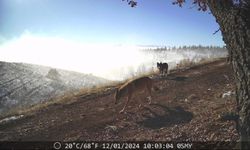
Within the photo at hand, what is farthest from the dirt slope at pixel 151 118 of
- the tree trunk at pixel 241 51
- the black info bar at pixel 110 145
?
the tree trunk at pixel 241 51

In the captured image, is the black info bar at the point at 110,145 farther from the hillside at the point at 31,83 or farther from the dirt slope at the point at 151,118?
the hillside at the point at 31,83

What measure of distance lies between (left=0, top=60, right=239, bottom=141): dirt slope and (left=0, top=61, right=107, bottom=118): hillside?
16624 millimetres

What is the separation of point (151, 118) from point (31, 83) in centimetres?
3516

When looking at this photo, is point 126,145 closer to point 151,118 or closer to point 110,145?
point 110,145

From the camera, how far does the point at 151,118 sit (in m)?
11.3

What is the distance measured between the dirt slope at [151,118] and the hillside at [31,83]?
54.5ft

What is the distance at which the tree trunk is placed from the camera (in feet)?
17.7

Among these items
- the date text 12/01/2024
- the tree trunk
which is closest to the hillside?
the date text 12/01/2024

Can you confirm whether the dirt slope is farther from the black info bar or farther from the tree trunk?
the tree trunk

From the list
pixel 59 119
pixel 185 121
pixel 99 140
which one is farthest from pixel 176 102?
pixel 59 119

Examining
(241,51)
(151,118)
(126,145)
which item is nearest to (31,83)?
(151,118)

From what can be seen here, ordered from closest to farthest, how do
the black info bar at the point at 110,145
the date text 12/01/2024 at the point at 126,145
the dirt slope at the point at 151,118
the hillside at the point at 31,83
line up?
the black info bar at the point at 110,145
the date text 12/01/2024 at the point at 126,145
the dirt slope at the point at 151,118
the hillside at the point at 31,83

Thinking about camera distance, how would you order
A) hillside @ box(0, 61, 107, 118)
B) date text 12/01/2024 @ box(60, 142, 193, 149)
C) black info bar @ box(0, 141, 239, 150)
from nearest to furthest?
black info bar @ box(0, 141, 239, 150)
date text 12/01/2024 @ box(60, 142, 193, 149)
hillside @ box(0, 61, 107, 118)

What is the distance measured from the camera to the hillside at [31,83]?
3495 cm
